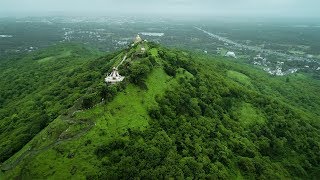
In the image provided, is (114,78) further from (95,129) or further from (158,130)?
(95,129)

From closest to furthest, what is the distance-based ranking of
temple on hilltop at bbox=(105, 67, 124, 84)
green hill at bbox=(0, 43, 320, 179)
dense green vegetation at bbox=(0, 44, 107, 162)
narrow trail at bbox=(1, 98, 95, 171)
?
narrow trail at bbox=(1, 98, 95, 171), green hill at bbox=(0, 43, 320, 179), dense green vegetation at bbox=(0, 44, 107, 162), temple on hilltop at bbox=(105, 67, 124, 84)

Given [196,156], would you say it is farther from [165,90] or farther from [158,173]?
[165,90]

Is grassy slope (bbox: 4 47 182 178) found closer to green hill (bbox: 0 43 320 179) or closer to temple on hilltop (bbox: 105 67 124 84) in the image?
green hill (bbox: 0 43 320 179)

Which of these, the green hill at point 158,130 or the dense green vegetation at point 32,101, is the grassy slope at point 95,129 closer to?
the green hill at point 158,130

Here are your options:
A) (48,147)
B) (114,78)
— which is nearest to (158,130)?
(114,78)

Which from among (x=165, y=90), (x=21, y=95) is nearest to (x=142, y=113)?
(x=165, y=90)

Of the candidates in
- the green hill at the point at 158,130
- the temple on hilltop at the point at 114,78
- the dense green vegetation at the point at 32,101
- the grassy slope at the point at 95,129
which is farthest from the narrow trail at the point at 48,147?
the temple on hilltop at the point at 114,78

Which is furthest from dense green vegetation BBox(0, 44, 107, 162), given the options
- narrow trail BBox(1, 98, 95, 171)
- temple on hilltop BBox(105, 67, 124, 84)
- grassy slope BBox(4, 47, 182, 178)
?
grassy slope BBox(4, 47, 182, 178)

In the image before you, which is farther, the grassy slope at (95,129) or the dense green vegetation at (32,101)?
the dense green vegetation at (32,101)
